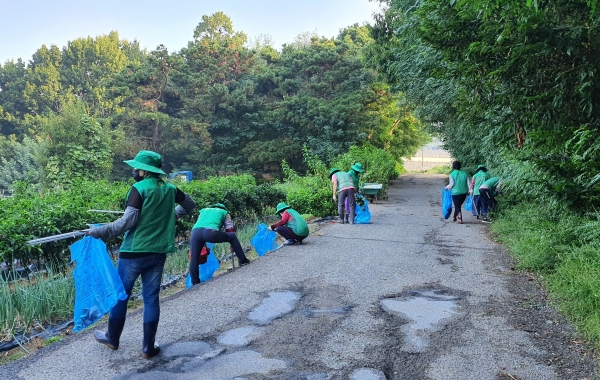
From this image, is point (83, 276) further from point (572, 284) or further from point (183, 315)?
point (572, 284)

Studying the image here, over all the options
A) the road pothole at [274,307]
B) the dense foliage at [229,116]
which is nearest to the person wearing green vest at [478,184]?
the road pothole at [274,307]

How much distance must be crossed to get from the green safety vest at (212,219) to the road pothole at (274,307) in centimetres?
168

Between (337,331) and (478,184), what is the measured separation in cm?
979

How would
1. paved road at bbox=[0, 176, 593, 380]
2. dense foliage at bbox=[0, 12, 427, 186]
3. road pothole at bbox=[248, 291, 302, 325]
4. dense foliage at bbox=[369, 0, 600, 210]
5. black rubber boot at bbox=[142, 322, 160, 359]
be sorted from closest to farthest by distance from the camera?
paved road at bbox=[0, 176, 593, 380], black rubber boot at bbox=[142, 322, 160, 359], road pothole at bbox=[248, 291, 302, 325], dense foliage at bbox=[369, 0, 600, 210], dense foliage at bbox=[0, 12, 427, 186]

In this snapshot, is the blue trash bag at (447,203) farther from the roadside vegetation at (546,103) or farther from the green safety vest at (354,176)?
the roadside vegetation at (546,103)

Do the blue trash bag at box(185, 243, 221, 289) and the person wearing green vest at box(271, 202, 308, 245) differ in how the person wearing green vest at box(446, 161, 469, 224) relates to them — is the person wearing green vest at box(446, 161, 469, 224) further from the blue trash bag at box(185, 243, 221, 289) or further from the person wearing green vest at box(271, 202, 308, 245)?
the blue trash bag at box(185, 243, 221, 289)

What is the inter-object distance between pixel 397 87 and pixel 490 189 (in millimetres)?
8349

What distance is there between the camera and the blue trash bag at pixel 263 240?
369 inches

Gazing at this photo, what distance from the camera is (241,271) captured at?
25.6 ft

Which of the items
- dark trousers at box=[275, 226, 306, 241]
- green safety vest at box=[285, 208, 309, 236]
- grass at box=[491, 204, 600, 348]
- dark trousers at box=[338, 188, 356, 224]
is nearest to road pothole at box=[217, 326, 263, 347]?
grass at box=[491, 204, 600, 348]

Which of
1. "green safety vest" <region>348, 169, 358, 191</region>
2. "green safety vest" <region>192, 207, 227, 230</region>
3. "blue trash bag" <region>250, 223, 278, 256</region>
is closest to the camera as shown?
"green safety vest" <region>192, 207, 227, 230</region>

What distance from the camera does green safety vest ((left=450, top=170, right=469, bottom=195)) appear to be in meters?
13.2

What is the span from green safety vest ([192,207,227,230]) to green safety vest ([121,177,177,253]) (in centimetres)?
302

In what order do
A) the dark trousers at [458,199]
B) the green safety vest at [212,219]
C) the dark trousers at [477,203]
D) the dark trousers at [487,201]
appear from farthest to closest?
the dark trousers at [477,203] < the dark trousers at [458,199] < the dark trousers at [487,201] < the green safety vest at [212,219]
